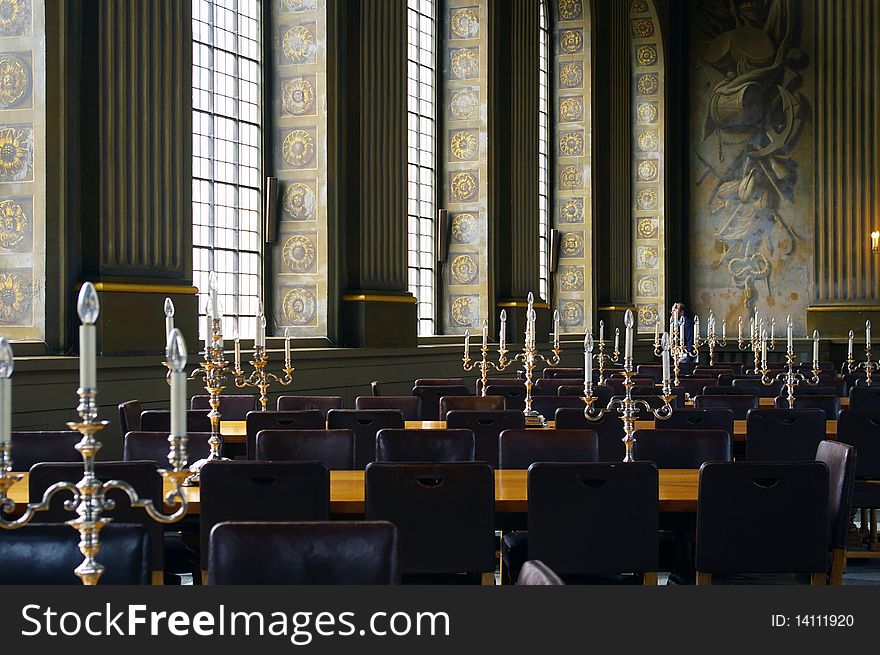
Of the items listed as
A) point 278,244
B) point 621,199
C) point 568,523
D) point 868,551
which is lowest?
point 868,551

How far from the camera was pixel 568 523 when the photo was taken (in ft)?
14.5

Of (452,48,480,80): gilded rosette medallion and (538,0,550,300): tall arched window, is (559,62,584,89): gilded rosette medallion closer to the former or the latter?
(538,0,550,300): tall arched window

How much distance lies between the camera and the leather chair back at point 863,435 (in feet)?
22.5

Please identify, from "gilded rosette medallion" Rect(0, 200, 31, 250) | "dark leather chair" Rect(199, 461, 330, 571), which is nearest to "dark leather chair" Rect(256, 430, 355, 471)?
"dark leather chair" Rect(199, 461, 330, 571)

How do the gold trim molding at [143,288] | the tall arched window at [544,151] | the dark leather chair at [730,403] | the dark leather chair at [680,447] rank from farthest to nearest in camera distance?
the tall arched window at [544,151]
the gold trim molding at [143,288]
the dark leather chair at [730,403]
the dark leather chair at [680,447]

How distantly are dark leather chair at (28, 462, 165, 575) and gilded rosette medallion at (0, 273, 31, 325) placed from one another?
473 centimetres

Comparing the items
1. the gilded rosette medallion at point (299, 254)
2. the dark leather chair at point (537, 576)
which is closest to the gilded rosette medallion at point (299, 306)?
the gilded rosette medallion at point (299, 254)

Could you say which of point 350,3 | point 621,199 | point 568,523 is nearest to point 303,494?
point 568,523

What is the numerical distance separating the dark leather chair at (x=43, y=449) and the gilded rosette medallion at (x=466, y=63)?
11.7 metres

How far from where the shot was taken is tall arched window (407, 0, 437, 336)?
52.2 feet

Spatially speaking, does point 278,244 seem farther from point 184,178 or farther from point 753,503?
point 753,503

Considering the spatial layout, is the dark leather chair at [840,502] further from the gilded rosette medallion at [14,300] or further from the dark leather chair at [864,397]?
the gilded rosette medallion at [14,300]

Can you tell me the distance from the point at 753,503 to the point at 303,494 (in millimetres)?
1615

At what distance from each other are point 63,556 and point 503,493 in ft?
6.75
